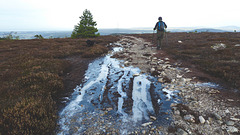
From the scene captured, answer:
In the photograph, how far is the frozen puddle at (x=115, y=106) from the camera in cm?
365

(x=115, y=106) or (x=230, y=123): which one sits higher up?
(x=230, y=123)

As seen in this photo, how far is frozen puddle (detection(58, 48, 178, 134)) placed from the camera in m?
3.65

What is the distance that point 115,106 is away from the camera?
4625mm

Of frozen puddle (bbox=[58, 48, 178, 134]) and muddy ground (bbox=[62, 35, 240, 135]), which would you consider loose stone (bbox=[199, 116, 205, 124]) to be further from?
frozen puddle (bbox=[58, 48, 178, 134])

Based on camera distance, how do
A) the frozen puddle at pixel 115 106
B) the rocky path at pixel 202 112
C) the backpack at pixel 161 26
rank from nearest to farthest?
the rocky path at pixel 202 112, the frozen puddle at pixel 115 106, the backpack at pixel 161 26

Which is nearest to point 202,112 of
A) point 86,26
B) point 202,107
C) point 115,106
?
point 202,107

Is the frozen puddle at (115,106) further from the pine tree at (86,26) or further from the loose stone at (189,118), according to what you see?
the pine tree at (86,26)

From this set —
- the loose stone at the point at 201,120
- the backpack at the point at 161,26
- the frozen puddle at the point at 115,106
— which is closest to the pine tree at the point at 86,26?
the backpack at the point at 161,26

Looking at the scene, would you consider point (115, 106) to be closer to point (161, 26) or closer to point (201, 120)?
point (201, 120)

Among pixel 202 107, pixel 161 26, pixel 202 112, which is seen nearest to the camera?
pixel 202 112

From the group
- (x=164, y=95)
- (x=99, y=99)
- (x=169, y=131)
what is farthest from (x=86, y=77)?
(x=169, y=131)

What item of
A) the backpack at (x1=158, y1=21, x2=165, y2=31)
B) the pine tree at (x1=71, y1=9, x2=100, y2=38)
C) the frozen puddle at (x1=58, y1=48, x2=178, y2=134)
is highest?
the pine tree at (x1=71, y1=9, x2=100, y2=38)

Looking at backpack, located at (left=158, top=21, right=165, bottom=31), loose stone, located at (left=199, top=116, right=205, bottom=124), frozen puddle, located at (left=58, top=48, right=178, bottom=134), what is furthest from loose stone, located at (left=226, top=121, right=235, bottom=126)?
backpack, located at (left=158, top=21, right=165, bottom=31)

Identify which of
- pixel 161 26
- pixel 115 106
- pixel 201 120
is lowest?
pixel 115 106
